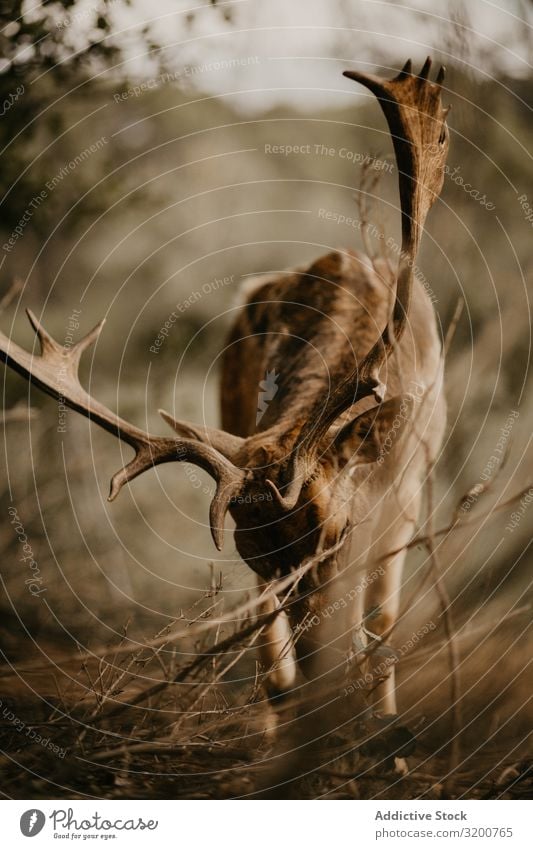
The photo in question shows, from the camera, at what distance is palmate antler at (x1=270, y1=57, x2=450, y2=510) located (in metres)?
3.77

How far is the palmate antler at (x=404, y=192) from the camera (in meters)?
3.77

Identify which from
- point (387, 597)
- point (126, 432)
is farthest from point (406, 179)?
point (387, 597)

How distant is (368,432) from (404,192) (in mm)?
1088

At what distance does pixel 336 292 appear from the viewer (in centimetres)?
542

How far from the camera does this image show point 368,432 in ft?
13.7

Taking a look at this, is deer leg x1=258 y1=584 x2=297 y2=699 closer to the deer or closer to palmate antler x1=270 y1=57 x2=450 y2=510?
the deer

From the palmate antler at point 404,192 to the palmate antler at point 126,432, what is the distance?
0.27 metres

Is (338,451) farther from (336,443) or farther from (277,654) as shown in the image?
(277,654)

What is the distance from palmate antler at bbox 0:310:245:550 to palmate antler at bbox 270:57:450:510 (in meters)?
0.27
